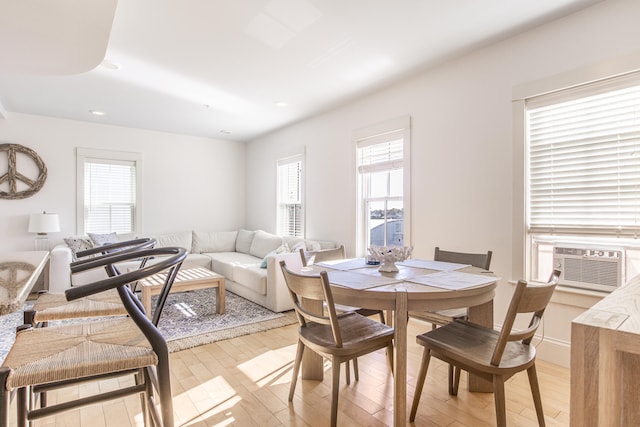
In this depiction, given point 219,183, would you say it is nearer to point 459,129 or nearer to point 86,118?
point 86,118

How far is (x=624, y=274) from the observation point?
2.23m

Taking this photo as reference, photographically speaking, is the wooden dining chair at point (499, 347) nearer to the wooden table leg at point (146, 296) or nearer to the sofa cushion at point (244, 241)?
the wooden table leg at point (146, 296)

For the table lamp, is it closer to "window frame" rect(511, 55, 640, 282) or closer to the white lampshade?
the white lampshade

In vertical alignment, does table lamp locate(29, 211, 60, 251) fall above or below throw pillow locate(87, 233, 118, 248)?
above

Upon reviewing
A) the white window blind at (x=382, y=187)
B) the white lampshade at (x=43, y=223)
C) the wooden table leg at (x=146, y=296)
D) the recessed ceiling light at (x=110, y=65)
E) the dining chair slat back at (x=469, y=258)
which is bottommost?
the wooden table leg at (x=146, y=296)

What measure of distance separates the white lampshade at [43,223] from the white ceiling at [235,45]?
1.49 meters

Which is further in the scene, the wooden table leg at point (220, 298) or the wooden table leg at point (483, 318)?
the wooden table leg at point (220, 298)

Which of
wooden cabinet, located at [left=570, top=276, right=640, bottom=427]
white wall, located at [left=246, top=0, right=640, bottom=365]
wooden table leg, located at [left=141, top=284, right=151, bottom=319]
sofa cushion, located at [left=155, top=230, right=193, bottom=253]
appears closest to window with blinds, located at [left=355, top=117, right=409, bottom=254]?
white wall, located at [left=246, top=0, right=640, bottom=365]

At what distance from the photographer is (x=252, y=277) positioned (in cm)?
407

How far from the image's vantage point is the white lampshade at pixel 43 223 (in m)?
4.60

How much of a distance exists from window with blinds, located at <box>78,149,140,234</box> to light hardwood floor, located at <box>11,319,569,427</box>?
12.3 ft

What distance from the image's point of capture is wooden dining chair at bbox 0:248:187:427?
36.9 inches

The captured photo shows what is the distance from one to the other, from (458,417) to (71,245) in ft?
16.8

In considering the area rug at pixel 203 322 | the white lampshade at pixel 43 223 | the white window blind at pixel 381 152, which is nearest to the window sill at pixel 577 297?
the white window blind at pixel 381 152
